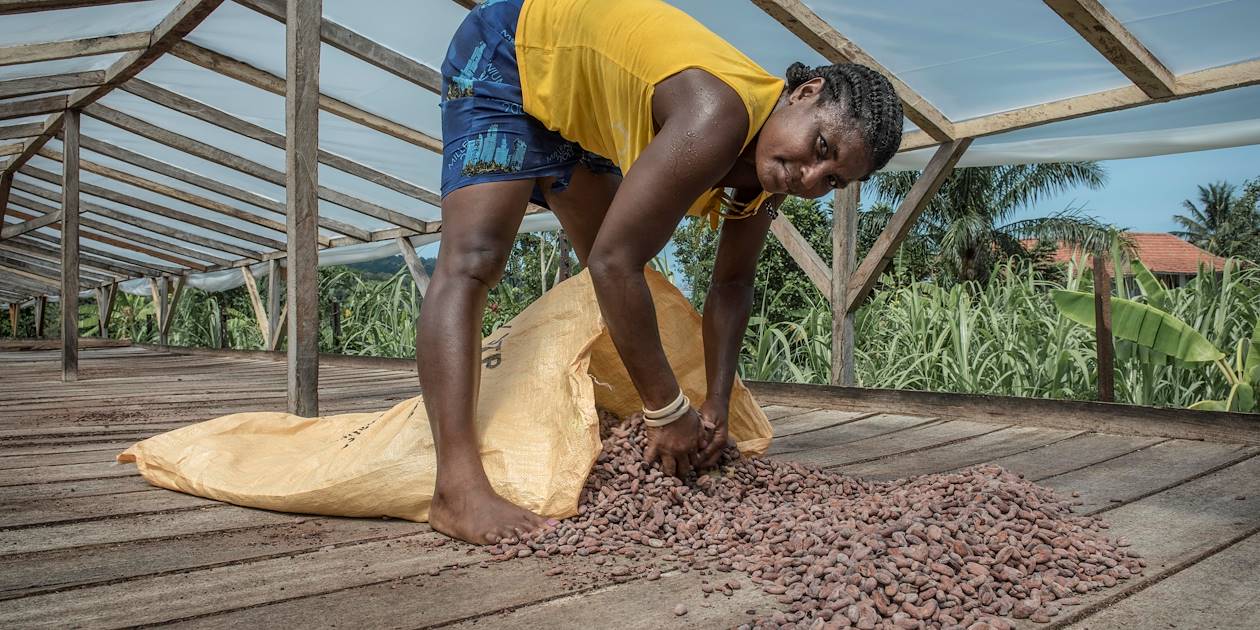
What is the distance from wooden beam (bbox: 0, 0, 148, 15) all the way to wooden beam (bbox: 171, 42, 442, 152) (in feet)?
3.18

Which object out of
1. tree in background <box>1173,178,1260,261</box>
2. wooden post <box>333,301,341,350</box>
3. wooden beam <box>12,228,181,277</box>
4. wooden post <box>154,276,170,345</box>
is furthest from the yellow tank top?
tree in background <box>1173,178,1260,261</box>

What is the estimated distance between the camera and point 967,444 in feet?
7.83

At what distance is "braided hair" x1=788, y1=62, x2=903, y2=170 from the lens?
4.52 ft

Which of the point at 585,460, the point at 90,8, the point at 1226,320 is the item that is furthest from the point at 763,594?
the point at 90,8

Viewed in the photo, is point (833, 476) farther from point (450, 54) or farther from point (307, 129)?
point (307, 129)

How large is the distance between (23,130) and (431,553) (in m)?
6.12

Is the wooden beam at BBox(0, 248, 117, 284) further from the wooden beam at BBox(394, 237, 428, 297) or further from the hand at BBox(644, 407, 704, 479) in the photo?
the hand at BBox(644, 407, 704, 479)

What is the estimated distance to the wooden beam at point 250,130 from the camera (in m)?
5.23

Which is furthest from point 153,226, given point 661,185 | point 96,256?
point 661,185

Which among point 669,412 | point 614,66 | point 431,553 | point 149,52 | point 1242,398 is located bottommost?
point 431,553

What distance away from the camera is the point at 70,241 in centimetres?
521

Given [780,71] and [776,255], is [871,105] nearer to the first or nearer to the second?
[780,71]

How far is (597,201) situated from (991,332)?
3239mm

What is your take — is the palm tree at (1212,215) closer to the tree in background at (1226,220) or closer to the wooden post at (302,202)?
the tree in background at (1226,220)
